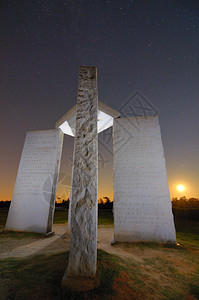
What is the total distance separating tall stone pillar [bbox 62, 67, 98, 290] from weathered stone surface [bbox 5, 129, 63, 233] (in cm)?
511

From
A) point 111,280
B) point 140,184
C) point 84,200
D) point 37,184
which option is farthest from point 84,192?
point 37,184

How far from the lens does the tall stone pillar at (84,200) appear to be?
6.53ft

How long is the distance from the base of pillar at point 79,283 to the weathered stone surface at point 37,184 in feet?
17.0

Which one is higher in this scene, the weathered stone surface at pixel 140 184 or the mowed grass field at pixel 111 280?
the weathered stone surface at pixel 140 184

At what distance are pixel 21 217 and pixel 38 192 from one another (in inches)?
54.0

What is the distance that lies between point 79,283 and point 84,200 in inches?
41.9

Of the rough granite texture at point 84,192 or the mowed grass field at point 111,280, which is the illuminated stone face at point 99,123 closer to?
the rough granite texture at point 84,192

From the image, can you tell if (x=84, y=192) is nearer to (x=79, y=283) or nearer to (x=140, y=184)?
(x=79, y=283)

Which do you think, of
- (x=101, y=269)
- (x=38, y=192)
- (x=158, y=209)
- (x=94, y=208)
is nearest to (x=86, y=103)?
(x=94, y=208)

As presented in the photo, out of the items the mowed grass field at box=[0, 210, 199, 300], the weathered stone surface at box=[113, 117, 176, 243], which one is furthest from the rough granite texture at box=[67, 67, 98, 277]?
the weathered stone surface at box=[113, 117, 176, 243]

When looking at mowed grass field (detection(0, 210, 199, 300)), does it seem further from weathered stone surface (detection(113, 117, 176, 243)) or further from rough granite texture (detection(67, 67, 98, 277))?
weathered stone surface (detection(113, 117, 176, 243))

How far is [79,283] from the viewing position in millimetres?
1872

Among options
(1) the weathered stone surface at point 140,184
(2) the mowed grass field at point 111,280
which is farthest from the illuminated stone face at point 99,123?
(2) the mowed grass field at point 111,280

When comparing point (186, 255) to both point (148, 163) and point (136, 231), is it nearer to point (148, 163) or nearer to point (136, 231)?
point (136, 231)
